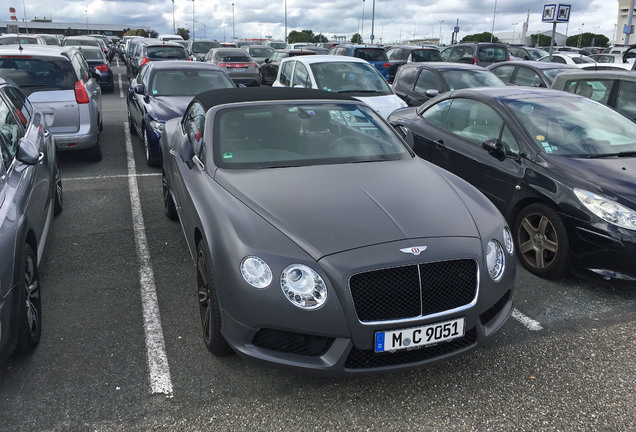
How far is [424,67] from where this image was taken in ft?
34.5

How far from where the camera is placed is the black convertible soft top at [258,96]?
175 inches

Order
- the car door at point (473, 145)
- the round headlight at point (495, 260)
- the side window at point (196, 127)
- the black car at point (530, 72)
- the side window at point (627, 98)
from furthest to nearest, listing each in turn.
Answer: the black car at point (530, 72) < the side window at point (627, 98) < the car door at point (473, 145) < the side window at point (196, 127) < the round headlight at point (495, 260)

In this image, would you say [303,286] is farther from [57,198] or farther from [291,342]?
[57,198]

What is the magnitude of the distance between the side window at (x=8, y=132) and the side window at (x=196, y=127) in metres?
1.29

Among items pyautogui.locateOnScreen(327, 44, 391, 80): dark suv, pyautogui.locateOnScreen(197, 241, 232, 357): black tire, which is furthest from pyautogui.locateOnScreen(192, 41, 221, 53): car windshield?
pyautogui.locateOnScreen(197, 241, 232, 357): black tire

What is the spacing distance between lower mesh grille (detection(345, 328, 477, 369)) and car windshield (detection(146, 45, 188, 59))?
1636 centimetres

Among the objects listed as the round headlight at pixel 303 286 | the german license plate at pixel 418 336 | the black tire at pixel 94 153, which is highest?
the round headlight at pixel 303 286

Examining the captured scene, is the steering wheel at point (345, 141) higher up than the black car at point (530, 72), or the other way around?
the black car at point (530, 72)

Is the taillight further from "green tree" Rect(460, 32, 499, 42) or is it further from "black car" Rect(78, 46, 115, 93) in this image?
"green tree" Rect(460, 32, 499, 42)

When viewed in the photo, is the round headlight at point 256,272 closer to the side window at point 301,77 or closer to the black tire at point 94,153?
the black tire at point 94,153

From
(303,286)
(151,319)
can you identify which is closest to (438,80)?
(151,319)

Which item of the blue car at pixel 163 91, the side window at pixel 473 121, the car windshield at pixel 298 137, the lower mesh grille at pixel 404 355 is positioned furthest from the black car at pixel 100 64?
the lower mesh grille at pixel 404 355

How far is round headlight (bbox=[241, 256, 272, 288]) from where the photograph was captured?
276 cm

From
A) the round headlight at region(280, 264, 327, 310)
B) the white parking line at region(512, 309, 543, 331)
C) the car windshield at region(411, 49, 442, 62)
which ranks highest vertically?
the car windshield at region(411, 49, 442, 62)
